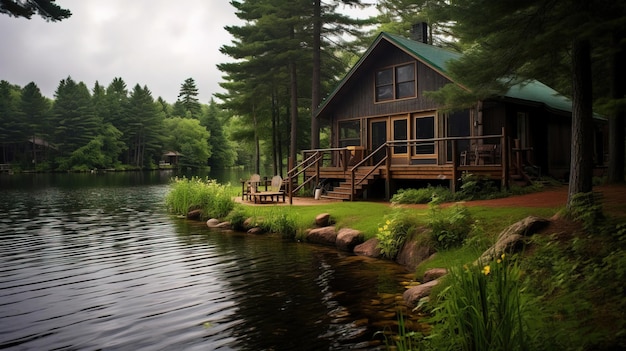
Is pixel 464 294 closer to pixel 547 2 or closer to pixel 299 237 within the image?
pixel 547 2

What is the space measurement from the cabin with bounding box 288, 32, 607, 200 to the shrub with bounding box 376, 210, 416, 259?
5240 mm

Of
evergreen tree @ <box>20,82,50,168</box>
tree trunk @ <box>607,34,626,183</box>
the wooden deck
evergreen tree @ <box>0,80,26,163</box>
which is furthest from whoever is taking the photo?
evergreen tree @ <box>20,82,50,168</box>

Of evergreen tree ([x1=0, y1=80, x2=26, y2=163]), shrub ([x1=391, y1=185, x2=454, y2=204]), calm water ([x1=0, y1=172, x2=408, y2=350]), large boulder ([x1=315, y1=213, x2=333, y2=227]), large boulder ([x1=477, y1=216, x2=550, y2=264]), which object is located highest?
evergreen tree ([x1=0, y1=80, x2=26, y2=163])

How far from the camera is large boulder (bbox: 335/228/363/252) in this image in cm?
1185

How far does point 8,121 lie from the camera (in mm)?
69438

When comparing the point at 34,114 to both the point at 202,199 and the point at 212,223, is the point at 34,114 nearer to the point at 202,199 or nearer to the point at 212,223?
the point at 202,199

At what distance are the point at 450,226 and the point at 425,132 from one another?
35.7 feet

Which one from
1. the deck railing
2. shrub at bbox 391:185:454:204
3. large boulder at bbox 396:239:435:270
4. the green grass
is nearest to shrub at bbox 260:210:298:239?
the green grass

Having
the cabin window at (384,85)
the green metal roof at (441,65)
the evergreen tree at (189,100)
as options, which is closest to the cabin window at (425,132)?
the cabin window at (384,85)

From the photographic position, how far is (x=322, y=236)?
1291 centimetres

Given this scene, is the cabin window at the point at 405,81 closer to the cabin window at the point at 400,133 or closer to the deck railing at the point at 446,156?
the cabin window at the point at 400,133

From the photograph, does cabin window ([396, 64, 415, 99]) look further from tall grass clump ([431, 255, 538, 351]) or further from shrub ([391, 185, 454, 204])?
tall grass clump ([431, 255, 538, 351])

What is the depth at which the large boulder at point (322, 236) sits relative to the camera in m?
12.6

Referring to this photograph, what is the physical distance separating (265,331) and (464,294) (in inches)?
123
